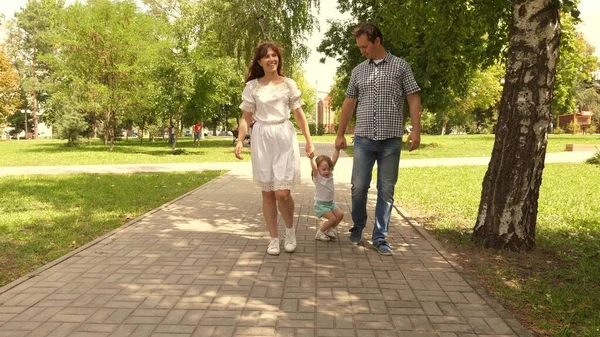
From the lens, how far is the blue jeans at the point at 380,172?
15.8ft

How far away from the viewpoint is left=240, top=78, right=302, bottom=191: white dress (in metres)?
4.66

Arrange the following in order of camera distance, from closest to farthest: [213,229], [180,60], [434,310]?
[434,310], [213,229], [180,60]

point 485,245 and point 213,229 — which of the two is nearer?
point 485,245

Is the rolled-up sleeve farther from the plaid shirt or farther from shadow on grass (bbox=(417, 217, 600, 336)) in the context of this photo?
shadow on grass (bbox=(417, 217, 600, 336))

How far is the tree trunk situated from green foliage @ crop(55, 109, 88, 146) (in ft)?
99.0

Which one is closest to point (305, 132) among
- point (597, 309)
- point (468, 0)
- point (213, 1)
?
point (597, 309)

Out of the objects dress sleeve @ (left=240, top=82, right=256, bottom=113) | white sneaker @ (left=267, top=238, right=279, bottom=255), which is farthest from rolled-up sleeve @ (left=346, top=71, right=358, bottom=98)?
white sneaker @ (left=267, top=238, right=279, bottom=255)

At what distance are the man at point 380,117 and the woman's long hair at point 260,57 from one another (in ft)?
2.69

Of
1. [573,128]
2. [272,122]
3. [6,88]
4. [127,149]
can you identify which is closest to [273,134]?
[272,122]

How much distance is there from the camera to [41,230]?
6.11 metres

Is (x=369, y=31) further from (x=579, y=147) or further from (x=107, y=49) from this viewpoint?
(x=107, y=49)

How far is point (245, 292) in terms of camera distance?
12.2ft

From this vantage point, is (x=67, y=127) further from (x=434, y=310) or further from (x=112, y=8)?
(x=434, y=310)

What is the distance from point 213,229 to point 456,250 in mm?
3004
